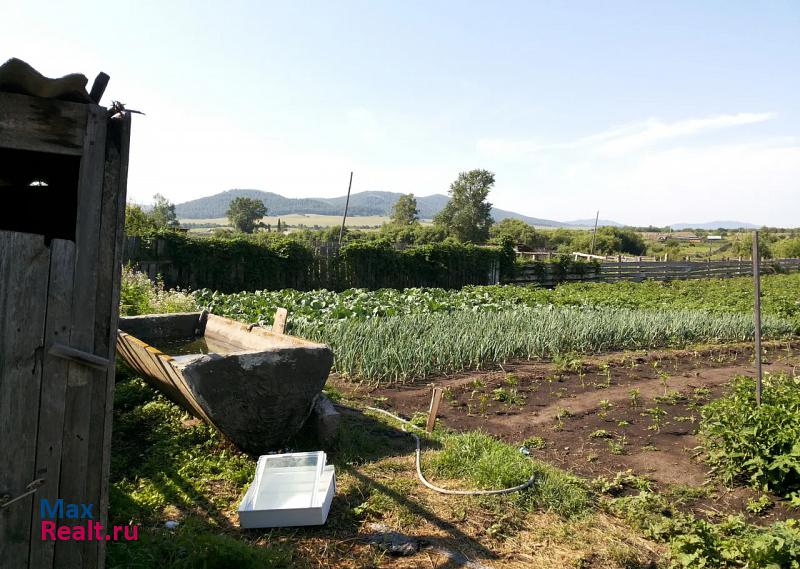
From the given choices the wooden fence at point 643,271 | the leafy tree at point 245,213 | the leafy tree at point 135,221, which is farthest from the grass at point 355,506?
the leafy tree at point 245,213

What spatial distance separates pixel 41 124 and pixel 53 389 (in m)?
1.05

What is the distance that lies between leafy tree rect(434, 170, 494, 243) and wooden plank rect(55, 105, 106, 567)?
184ft

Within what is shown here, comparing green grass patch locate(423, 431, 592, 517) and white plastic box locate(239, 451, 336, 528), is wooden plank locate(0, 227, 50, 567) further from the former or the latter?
green grass patch locate(423, 431, 592, 517)

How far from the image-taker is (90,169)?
2283 mm

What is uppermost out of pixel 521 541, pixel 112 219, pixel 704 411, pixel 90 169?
pixel 90 169

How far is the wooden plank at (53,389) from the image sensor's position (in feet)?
7.23

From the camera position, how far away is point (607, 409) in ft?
20.3

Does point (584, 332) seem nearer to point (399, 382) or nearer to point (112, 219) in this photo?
point (399, 382)

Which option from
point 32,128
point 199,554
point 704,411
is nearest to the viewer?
point 32,128

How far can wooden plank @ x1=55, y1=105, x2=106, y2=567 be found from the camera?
7.47ft

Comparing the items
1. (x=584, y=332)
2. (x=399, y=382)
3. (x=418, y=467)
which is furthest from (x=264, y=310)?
(x=418, y=467)

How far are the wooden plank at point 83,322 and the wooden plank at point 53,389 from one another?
2 cm

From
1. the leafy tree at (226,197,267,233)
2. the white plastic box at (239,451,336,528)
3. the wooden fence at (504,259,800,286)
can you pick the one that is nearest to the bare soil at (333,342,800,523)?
the white plastic box at (239,451,336,528)

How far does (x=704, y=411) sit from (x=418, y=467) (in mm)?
2848
